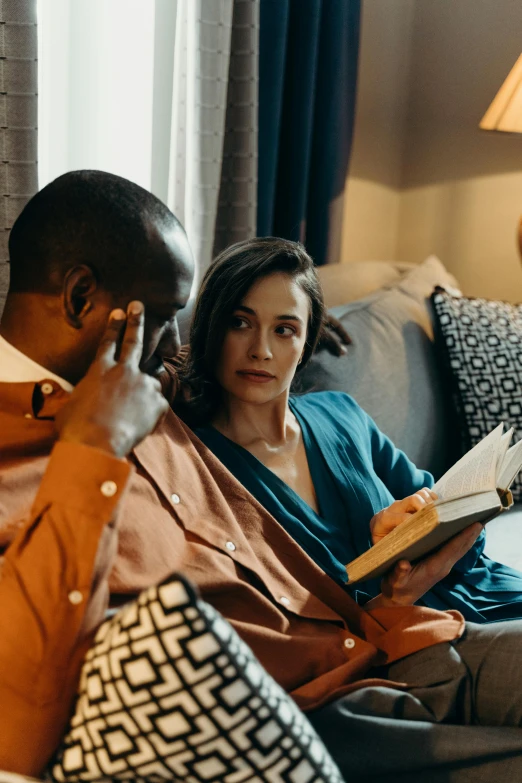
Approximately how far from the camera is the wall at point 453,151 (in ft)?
9.92

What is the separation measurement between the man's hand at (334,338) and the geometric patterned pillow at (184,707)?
3.70 feet

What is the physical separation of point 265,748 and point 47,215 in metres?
0.68

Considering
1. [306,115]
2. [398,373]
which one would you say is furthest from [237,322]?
[306,115]

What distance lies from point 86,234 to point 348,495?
2.17ft

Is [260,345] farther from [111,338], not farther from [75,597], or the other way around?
[75,597]

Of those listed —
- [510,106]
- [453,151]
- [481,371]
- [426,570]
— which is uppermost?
[510,106]

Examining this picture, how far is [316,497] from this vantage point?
1.45 metres

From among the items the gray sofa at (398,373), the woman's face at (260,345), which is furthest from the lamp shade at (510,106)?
the woman's face at (260,345)

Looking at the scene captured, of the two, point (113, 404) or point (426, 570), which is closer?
point (113, 404)

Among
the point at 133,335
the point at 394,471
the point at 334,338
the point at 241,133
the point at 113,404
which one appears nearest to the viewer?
the point at 113,404

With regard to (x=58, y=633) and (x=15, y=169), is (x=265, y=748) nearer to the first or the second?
(x=58, y=633)

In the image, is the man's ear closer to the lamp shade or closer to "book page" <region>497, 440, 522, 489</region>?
"book page" <region>497, 440, 522, 489</region>

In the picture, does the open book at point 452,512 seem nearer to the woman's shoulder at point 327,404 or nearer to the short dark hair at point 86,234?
the woman's shoulder at point 327,404

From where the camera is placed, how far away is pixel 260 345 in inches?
55.4
